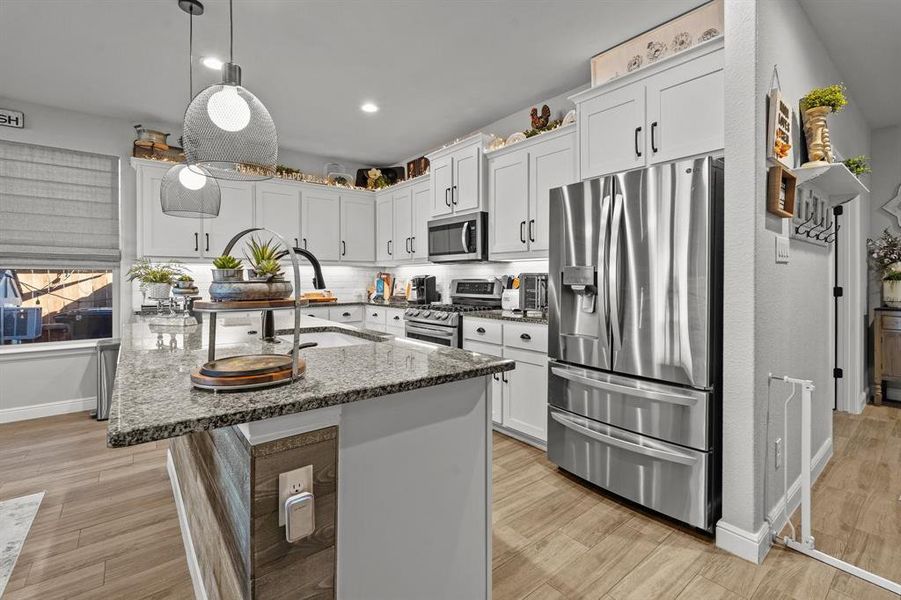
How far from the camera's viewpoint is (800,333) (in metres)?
2.42

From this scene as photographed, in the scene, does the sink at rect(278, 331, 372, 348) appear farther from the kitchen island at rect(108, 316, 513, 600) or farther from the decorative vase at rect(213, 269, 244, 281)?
the decorative vase at rect(213, 269, 244, 281)

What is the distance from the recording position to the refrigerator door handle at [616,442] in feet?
6.91

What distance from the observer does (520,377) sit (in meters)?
3.26

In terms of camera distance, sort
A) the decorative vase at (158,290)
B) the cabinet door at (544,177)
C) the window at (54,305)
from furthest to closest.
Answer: the window at (54,305)
the cabinet door at (544,177)
the decorative vase at (158,290)

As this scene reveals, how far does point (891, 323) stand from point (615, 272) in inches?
150

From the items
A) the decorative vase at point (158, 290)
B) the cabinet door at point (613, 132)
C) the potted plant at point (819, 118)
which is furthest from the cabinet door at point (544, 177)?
the decorative vase at point (158, 290)

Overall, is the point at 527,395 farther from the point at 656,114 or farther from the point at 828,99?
the point at 828,99

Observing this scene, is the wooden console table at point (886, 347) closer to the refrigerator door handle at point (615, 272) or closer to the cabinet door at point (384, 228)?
the refrigerator door handle at point (615, 272)

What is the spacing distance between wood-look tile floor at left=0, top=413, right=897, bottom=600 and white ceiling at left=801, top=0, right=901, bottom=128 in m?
2.92

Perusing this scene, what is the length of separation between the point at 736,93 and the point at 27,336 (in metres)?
5.67

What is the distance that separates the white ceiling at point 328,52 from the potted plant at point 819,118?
885 millimetres

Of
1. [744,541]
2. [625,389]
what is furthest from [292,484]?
[744,541]

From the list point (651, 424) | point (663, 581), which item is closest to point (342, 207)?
point (651, 424)

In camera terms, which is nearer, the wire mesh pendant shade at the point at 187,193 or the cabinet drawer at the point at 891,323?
the wire mesh pendant shade at the point at 187,193
